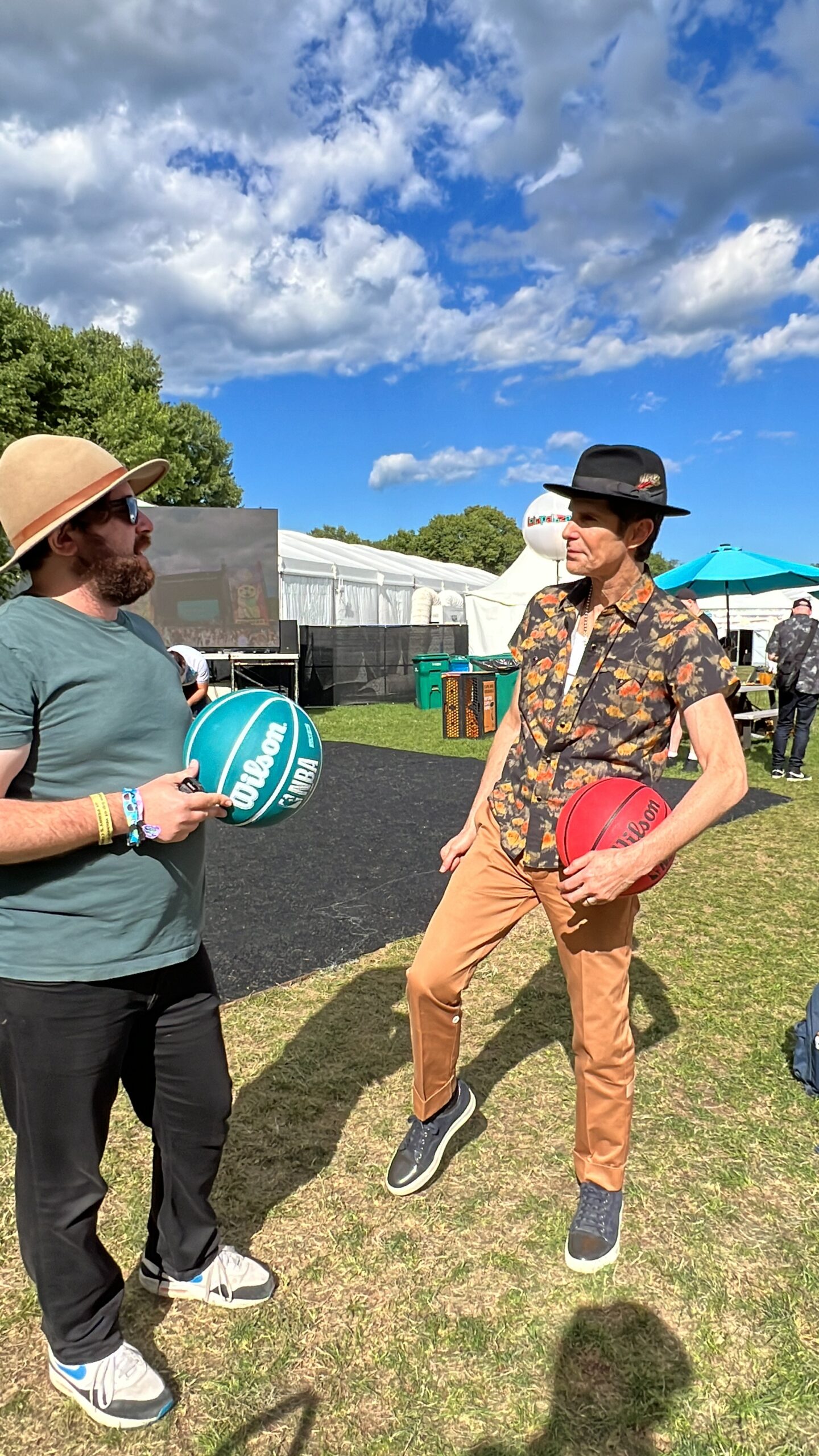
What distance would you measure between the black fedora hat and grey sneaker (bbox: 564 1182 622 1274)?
206cm

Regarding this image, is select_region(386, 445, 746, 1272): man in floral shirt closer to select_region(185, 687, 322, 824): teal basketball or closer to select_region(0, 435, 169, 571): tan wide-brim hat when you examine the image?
select_region(185, 687, 322, 824): teal basketball

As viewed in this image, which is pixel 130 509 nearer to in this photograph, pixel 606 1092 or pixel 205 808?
pixel 205 808

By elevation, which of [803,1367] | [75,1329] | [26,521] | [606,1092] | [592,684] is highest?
[26,521]

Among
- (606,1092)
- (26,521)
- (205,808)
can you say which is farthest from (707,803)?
(26,521)

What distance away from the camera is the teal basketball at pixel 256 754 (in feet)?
7.16

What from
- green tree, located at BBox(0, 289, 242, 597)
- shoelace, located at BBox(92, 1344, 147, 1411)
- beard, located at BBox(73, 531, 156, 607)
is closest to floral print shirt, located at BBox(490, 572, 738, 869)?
beard, located at BBox(73, 531, 156, 607)

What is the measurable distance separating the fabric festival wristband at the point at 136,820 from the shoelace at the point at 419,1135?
5.43 feet

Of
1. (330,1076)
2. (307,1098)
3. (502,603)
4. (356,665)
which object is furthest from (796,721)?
(502,603)

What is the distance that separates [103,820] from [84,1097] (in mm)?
664

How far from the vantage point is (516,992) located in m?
4.55

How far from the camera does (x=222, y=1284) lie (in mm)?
2461

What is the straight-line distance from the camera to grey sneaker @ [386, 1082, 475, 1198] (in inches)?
116

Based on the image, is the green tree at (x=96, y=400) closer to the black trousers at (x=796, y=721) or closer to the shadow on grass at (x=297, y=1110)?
the black trousers at (x=796, y=721)

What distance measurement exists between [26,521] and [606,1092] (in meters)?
2.20
